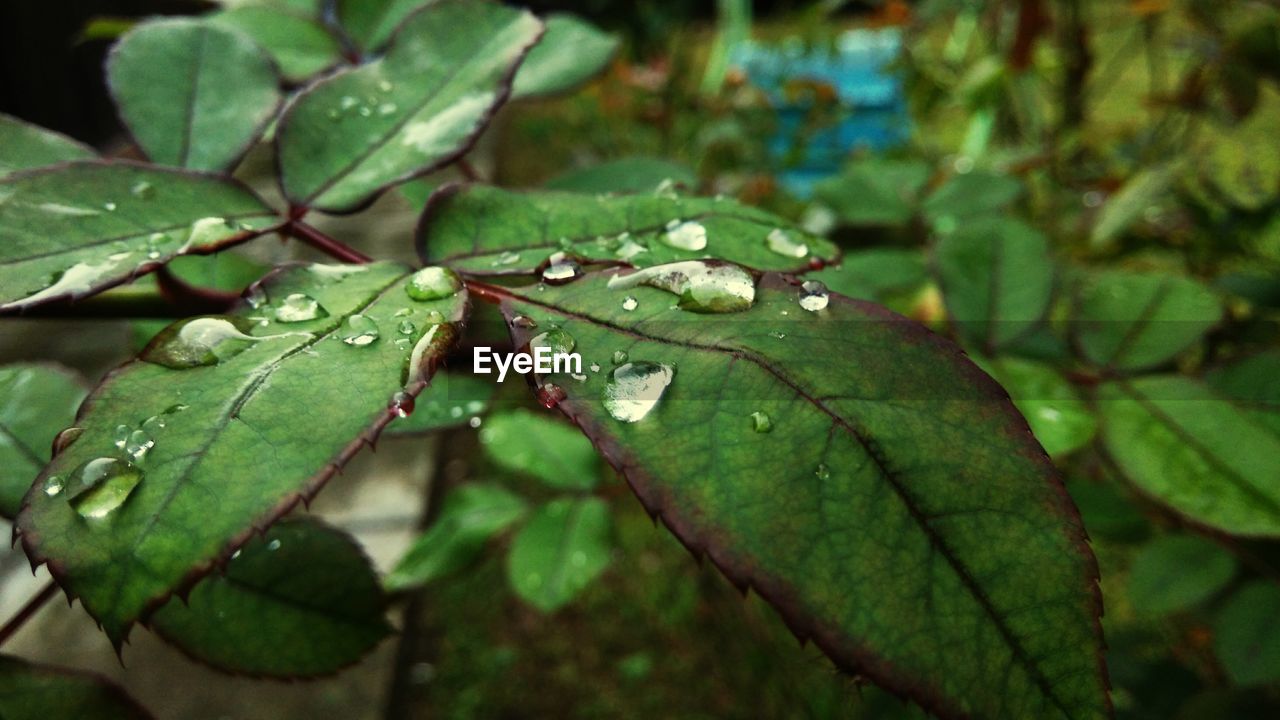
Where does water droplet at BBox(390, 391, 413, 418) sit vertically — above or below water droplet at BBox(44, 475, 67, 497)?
above

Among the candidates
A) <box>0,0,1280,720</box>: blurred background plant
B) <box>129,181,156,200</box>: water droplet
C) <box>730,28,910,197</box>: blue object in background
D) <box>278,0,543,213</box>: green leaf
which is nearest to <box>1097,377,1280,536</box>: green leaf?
<box>0,0,1280,720</box>: blurred background plant

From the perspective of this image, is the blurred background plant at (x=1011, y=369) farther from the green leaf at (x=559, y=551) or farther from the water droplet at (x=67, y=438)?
the water droplet at (x=67, y=438)

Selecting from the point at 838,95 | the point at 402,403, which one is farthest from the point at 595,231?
the point at 838,95

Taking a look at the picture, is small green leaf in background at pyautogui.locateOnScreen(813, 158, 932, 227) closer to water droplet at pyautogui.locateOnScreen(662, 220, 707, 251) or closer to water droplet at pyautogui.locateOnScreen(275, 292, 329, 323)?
water droplet at pyautogui.locateOnScreen(662, 220, 707, 251)

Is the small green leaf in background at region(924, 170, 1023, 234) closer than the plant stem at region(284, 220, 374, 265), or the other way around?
the plant stem at region(284, 220, 374, 265)

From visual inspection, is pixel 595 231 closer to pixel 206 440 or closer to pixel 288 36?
pixel 206 440
